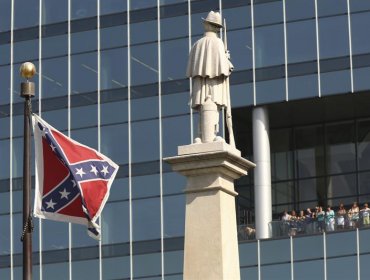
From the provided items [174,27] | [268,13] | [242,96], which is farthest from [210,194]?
[174,27]

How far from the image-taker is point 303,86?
227ft

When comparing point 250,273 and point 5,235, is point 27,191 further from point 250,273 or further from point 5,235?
point 5,235

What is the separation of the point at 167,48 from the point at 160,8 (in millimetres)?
1916

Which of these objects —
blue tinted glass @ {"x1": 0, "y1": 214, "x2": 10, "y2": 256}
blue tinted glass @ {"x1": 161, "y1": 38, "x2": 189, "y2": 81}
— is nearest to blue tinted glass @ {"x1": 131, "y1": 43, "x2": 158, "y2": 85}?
blue tinted glass @ {"x1": 161, "y1": 38, "x2": 189, "y2": 81}

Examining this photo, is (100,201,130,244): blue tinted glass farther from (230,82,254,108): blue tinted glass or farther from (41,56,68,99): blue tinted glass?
(230,82,254,108): blue tinted glass

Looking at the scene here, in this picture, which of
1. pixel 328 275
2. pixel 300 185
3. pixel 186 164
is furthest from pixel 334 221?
pixel 186 164

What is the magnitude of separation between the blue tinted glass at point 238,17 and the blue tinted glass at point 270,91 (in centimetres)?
264

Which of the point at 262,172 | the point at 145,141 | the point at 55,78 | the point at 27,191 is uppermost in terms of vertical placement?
the point at 55,78

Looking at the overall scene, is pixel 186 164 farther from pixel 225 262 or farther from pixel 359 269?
pixel 359 269

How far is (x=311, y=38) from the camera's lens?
68.9 meters

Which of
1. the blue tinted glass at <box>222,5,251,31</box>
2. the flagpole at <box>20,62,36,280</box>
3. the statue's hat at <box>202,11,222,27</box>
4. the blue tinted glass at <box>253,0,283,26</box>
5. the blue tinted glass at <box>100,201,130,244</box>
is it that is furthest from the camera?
the blue tinted glass at <box>100,201,130,244</box>

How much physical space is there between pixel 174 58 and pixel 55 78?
231 inches

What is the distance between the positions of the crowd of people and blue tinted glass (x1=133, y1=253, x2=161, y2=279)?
18.5 feet

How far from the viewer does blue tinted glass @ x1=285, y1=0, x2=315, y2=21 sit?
69.1 meters
